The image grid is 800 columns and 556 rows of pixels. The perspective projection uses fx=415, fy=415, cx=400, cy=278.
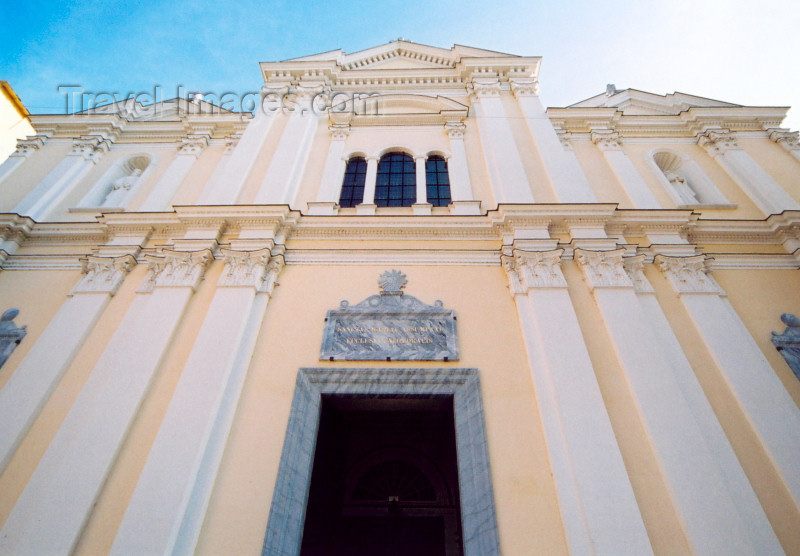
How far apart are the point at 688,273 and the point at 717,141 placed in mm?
5577

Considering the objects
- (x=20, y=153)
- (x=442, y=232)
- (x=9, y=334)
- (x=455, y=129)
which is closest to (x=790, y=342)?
(x=442, y=232)

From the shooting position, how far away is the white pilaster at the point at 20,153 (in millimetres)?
10188

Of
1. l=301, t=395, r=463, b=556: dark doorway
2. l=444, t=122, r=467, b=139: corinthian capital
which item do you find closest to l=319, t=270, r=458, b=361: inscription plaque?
l=301, t=395, r=463, b=556: dark doorway

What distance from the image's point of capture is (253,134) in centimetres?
1044

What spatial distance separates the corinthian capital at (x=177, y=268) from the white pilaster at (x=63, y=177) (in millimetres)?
3911

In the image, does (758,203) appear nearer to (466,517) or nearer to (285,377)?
(466,517)

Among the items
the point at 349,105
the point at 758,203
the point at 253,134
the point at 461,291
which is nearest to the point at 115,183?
the point at 253,134

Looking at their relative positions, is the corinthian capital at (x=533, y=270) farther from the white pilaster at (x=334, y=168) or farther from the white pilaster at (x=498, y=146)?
the white pilaster at (x=334, y=168)

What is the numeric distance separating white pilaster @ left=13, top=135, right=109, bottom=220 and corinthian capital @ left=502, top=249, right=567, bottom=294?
392 inches

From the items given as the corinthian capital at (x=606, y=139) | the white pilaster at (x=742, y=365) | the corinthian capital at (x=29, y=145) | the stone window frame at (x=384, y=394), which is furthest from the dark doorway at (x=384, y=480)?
the corinthian capital at (x=29, y=145)

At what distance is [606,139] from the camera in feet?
34.6

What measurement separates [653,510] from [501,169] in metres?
6.56

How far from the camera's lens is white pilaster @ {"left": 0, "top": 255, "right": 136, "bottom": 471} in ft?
18.4

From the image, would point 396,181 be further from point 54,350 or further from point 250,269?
point 54,350
